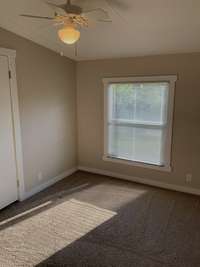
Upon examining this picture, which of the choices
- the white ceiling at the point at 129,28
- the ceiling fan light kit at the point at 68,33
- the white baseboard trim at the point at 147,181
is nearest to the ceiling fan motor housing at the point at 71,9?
the ceiling fan light kit at the point at 68,33

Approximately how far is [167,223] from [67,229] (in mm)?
1246

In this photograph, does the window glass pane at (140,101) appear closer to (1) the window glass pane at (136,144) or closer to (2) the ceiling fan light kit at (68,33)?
(1) the window glass pane at (136,144)

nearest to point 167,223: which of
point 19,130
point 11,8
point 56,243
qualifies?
point 56,243

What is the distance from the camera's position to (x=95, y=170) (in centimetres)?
441

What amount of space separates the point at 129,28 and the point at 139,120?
1586 millimetres

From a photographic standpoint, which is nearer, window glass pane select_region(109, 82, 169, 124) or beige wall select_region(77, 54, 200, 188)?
beige wall select_region(77, 54, 200, 188)

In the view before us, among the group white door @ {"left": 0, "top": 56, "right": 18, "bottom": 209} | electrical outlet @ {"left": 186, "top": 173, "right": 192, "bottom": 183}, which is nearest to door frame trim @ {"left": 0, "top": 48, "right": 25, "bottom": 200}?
white door @ {"left": 0, "top": 56, "right": 18, "bottom": 209}

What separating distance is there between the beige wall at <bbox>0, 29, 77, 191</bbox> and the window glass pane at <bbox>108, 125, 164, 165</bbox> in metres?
0.87

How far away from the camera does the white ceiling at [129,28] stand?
7.16 ft

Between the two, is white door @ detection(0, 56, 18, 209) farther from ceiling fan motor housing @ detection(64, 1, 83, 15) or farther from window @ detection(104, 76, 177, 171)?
window @ detection(104, 76, 177, 171)

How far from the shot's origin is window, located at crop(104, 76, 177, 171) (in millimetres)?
3520

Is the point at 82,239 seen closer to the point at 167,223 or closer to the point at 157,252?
the point at 157,252

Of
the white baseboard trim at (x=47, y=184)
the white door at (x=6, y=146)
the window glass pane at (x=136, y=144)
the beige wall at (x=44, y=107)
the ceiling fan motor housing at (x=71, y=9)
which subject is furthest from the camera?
the window glass pane at (x=136, y=144)

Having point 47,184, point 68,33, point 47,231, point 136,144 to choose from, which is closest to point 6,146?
point 47,184
